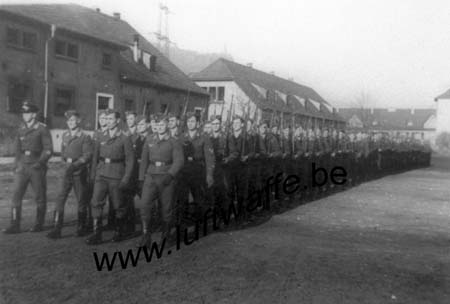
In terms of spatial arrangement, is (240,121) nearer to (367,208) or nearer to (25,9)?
(367,208)

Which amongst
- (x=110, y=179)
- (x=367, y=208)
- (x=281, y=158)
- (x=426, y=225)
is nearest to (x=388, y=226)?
(x=426, y=225)

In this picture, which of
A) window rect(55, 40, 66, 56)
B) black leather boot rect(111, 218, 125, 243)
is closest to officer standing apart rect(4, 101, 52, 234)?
black leather boot rect(111, 218, 125, 243)

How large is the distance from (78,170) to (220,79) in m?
33.1

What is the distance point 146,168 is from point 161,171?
0.31 metres

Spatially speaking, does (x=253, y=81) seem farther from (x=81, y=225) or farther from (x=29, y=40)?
(x=81, y=225)

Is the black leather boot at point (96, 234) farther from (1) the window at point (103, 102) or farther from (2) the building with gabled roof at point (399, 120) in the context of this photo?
Result: (2) the building with gabled roof at point (399, 120)

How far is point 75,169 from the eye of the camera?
282 inches

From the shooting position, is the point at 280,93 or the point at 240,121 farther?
the point at 280,93

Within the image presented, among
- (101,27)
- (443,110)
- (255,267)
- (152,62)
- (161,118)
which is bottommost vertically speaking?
(255,267)

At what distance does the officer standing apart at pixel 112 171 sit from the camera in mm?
6766

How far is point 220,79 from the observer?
39656mm

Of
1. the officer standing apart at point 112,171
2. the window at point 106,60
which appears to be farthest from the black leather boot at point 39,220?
the window at point 106,60

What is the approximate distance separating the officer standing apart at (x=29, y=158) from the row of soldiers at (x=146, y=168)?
1 centimetres

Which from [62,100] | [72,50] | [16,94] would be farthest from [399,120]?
[16,94]
